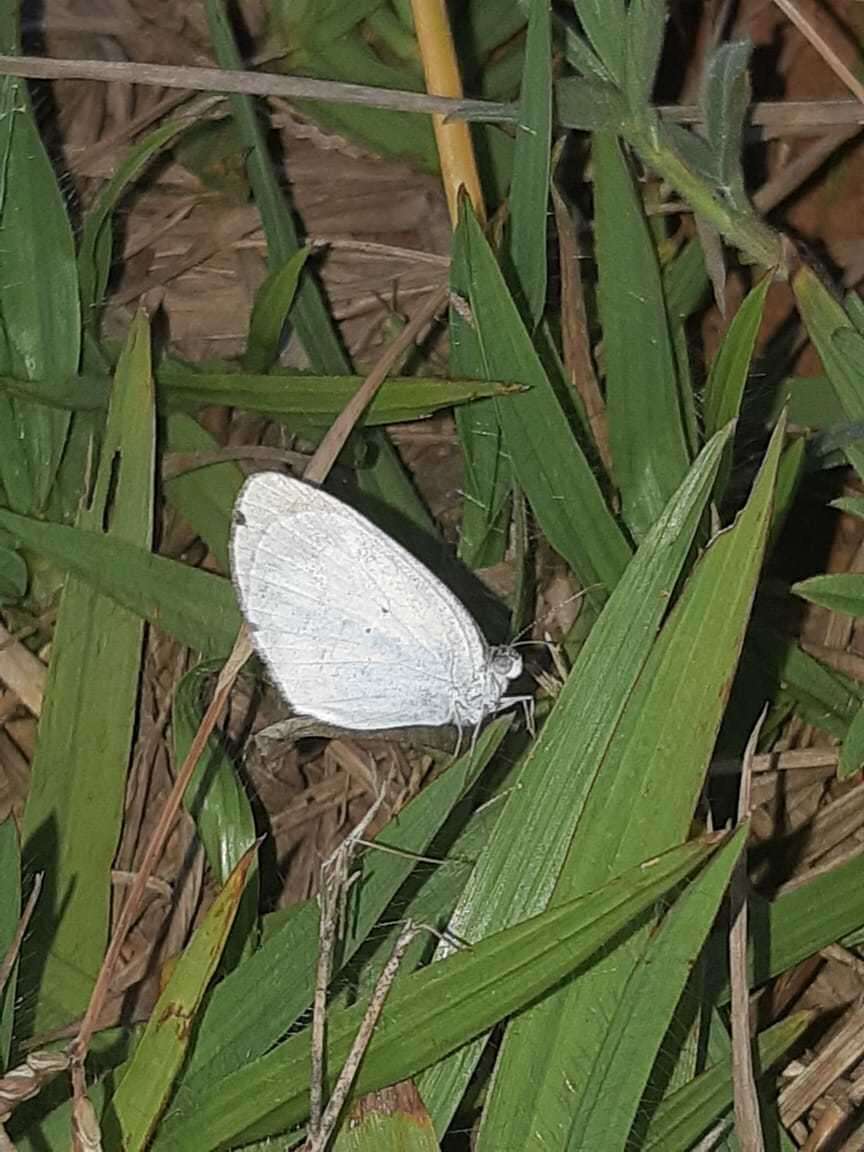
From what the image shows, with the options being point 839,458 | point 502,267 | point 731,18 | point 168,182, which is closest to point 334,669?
point 502,267

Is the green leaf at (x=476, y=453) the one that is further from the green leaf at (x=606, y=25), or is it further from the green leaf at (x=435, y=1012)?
the green leaf at (x=435, y=1012)

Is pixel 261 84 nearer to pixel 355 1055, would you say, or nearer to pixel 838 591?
pixel 838 591

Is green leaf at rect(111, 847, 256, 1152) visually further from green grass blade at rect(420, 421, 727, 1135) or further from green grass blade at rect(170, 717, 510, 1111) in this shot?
green grass blade at rect(420, 421, 727, 1135)

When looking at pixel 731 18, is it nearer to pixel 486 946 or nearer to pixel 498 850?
pixel 498 850

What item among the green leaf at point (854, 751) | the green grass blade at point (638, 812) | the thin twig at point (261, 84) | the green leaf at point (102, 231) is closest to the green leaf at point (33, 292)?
the green leaf at point (102, 231)

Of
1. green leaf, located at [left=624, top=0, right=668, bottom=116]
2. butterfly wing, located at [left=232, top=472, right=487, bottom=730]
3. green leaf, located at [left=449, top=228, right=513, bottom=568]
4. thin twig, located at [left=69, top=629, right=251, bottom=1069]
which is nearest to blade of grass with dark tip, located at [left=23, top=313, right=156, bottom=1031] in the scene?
thin twig, located at [left=69, top=629, right=251, bottom=1069]

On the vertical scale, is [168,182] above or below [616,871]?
above

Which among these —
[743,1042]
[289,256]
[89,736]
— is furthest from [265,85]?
[743,1042]
